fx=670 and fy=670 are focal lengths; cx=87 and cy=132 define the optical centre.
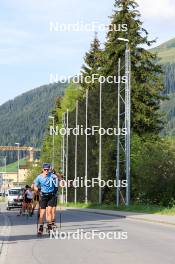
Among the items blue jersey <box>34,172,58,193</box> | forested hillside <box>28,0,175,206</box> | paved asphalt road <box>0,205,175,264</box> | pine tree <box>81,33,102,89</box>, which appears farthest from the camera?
pine tree <box>81,33,102,89</box>

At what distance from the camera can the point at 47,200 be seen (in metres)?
18.4

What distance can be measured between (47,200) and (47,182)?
1.69 ft

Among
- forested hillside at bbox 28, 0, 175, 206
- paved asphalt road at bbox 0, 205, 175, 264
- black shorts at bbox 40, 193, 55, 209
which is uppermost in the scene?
forested hillside at bbox 28, 0, 175, 206

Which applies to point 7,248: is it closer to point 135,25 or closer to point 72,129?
point 135,25

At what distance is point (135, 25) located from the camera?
190ft

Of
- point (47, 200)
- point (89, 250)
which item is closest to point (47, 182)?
point (47, 200)

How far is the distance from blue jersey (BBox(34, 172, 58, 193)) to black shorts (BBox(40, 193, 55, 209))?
0.53 feet

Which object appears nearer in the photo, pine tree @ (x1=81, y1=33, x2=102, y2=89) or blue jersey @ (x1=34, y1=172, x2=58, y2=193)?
blue jersey @ (x1=34, y1=172, x2=58, y2=193)

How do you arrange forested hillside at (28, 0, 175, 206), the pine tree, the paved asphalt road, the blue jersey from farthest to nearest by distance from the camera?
the pine tree
forested hillside at (28, 0, 175, 206)
the blue jersey
the paved asphalt road

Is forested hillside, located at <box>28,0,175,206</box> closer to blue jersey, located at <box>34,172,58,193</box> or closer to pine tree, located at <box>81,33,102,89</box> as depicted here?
pine tree, located at <box>81,33,102,89</box>

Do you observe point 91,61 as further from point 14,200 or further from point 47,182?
point 47,182

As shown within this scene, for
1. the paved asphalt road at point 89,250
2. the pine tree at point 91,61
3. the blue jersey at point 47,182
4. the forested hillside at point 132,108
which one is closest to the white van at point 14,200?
the forested hillside at point 132,108

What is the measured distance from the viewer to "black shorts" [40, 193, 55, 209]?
18.3 meters

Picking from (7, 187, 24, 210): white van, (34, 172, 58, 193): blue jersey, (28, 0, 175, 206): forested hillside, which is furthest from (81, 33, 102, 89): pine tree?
(34, 172, 58, 193): blue jersey
